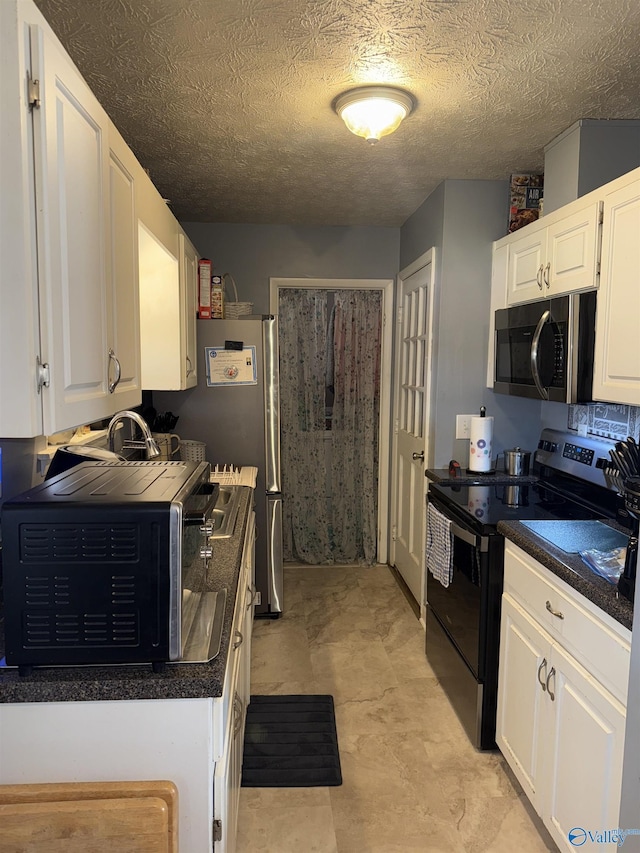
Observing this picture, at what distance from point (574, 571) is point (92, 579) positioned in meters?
1.25

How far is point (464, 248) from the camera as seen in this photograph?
304 centimetres

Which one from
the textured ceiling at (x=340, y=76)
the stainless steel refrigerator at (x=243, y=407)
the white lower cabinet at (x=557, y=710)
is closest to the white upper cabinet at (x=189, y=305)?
the stainless steel refrigerator at (x=243, y=407)

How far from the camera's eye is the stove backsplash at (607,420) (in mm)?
2301

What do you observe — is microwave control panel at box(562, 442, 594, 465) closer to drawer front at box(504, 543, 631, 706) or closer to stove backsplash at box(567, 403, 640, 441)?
stove backsplash at box(567, 403, 640, 441)

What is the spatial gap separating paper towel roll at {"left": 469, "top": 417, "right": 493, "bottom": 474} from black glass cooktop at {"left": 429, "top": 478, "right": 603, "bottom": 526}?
148mm

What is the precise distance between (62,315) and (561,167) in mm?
2150

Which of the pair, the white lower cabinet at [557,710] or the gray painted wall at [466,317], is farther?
the gray painted wall at [466,317]

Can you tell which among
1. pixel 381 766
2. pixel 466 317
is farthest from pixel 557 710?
pixel 466 317

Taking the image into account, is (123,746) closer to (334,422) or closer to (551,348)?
(551,348)

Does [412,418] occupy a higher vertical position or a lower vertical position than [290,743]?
higher

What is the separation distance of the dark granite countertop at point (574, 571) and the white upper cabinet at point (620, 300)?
514 millimetres

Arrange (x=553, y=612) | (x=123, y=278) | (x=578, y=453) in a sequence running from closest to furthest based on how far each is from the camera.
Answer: (x=123, y=278), (x=553, y=612), (x=578, y=453)

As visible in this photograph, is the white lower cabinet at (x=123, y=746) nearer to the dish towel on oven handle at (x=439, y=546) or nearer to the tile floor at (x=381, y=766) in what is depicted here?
the tile floor at (x=381, y=766)

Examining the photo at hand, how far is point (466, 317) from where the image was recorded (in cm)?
307
